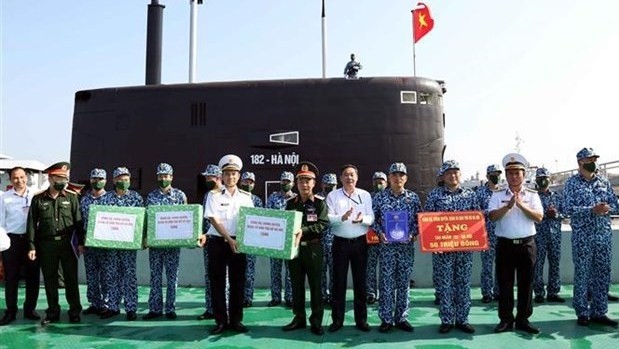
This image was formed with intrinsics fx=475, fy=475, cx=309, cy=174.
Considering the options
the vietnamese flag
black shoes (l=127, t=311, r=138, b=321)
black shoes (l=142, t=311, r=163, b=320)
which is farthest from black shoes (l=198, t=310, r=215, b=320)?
the vietnamese flag

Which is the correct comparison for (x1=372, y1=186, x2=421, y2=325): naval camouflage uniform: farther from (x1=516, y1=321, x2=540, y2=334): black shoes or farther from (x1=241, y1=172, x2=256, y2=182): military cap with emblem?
(x1=241, y1=172, x2=256, y2=182): military cap with emblem

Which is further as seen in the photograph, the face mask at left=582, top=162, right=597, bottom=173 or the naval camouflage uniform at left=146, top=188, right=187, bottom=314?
the naval camouflage uniform at left=146, top=188, right=187, bottom=314

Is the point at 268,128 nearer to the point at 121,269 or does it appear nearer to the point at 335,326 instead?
the point at 121,269

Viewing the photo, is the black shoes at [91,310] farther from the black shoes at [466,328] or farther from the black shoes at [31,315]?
the black shoes at [466,328]

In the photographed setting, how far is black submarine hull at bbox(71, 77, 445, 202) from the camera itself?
26.9ft

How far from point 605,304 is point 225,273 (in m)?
4.67

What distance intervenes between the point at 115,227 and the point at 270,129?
3.19 meters

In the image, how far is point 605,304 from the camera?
5.84 metres

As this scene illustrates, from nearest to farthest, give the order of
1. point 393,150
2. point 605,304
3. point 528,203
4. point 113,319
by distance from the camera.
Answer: point 528,203, point 605,304, point 113,319, point 393,150

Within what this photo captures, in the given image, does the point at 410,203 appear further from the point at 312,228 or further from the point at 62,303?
the point at 62,303

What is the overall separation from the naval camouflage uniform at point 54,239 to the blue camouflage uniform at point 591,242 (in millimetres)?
6438

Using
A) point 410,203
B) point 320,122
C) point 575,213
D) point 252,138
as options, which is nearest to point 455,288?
point 410,203

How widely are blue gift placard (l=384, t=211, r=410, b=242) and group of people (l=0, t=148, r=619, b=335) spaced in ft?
0.05

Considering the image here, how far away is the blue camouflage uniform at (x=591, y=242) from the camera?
583 centimetres
